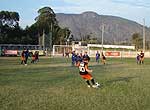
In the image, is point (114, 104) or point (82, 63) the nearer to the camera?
point (114, 104)

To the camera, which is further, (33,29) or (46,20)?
(46,20)

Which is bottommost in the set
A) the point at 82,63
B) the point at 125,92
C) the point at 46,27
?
the point at 125,92

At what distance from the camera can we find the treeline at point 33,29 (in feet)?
378

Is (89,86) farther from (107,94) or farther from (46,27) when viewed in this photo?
(46,27)

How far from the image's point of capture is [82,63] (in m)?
19.1

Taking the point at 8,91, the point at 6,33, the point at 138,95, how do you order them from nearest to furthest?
1. the point at 138,95
2. the point at 8,91
3. the point at 6,33

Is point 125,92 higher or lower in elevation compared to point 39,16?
lower

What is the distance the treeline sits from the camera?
378 ft

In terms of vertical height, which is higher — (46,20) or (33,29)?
(46,20)

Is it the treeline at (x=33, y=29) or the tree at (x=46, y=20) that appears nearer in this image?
the treeline at (x=33, y=29)

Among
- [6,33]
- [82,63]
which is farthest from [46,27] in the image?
[82,63]

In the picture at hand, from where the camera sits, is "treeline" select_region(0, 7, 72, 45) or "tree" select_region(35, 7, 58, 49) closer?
"treeline" select_region(0, 7, 72, 45)

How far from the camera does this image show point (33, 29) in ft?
396

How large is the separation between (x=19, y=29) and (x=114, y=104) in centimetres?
10939
